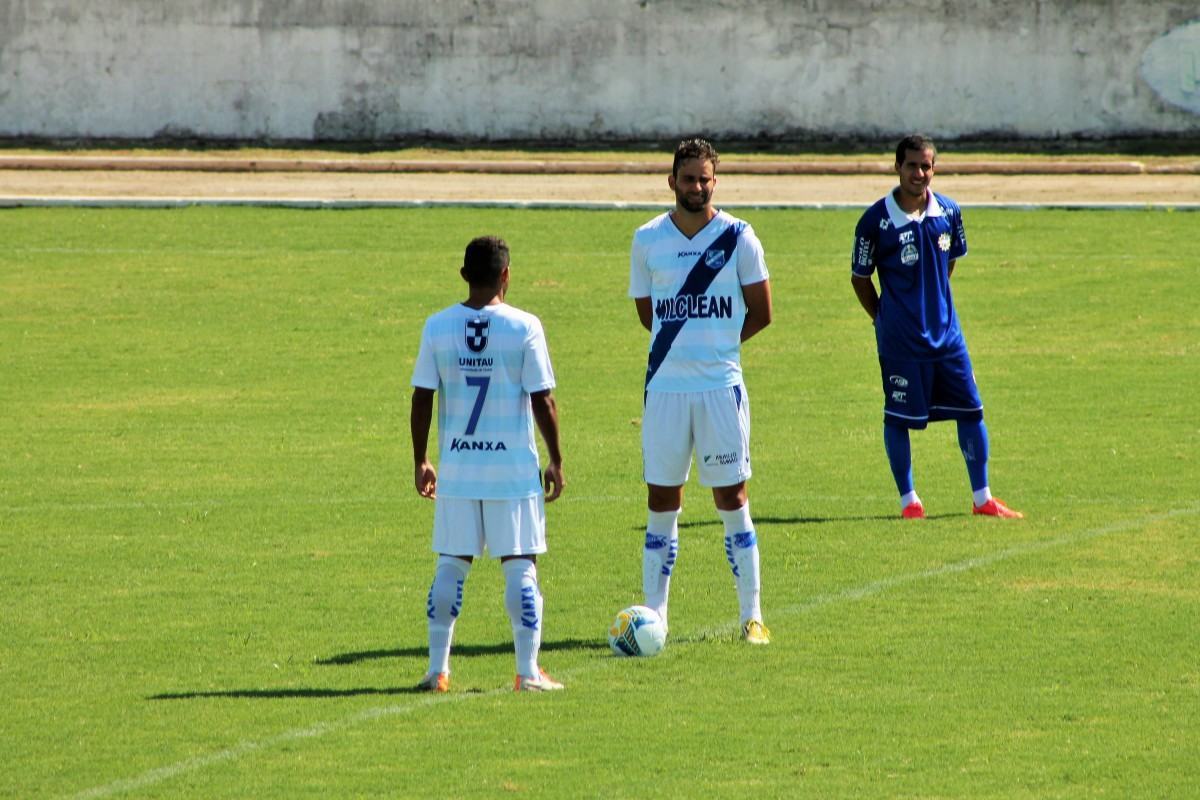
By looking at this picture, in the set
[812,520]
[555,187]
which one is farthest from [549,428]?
[555,187]

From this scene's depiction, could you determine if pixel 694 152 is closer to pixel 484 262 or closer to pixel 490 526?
pixel 484 262

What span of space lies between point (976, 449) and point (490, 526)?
17.4 feet

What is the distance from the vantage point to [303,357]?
2091cm

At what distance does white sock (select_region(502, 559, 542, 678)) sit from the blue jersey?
474 centimetres

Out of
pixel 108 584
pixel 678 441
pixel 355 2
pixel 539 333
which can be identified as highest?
pixel 355 2

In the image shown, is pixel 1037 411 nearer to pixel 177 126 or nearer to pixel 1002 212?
pixel 1002 212

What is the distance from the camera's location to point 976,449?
12.8 m

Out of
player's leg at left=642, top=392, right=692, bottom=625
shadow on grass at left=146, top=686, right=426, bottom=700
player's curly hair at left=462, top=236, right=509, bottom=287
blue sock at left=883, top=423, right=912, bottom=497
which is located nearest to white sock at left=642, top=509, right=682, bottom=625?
player's leg at left=642, top=392, right=692, bottom=625

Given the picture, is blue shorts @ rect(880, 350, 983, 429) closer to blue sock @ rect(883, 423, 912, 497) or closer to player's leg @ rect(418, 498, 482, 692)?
blue sock @ rect(883, 423, 912, 497)

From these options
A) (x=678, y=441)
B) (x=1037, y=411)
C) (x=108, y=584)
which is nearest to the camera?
(x=678, y=441)

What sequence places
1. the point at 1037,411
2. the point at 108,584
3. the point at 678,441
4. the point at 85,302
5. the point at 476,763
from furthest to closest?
the point at 85,302
the point at 1037,411
the point at 108,584
the point at 678,441
the point at 476,763

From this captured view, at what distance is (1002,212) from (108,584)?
19.9 metres

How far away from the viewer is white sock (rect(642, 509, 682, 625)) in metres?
9.62

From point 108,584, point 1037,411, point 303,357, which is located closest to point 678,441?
point 108,584
